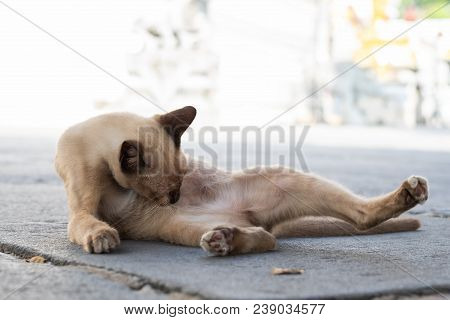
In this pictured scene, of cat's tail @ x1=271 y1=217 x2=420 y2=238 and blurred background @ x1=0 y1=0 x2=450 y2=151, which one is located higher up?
blurred background @ x1=0 y1=0 x2=450 y2=151

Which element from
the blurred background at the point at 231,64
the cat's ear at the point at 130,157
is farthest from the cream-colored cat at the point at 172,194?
the blurred background at the point at 231,64

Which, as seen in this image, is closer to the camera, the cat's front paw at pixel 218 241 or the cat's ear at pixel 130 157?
the cat's front paw at pixel 218 241

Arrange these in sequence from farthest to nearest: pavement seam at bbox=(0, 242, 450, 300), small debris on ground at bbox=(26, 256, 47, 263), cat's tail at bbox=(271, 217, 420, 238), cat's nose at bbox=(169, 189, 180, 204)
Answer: cat's tail at bbox=(271, 217, 420, 238) → cat's nose at bbox=(169, 189, 180, 204) → small debris on ground at bbox=(26, 256, 47, 263) → pavement seam at bbox=(0, 242, 450, 300)

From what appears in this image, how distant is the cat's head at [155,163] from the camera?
247cm

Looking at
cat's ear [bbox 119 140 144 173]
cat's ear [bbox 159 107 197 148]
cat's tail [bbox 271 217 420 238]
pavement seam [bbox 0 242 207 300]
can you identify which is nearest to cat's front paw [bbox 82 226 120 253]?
pavement seam [bbox 0 242 207 300]

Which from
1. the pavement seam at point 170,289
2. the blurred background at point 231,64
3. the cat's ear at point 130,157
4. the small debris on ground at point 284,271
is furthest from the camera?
the blurred background at point 231,64

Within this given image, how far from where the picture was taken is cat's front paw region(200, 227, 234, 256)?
2.22 metres

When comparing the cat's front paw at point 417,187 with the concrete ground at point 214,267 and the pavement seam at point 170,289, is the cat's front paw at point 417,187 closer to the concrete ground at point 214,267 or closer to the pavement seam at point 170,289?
the concrete ground at point 214,267

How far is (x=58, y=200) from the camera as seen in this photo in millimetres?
3715

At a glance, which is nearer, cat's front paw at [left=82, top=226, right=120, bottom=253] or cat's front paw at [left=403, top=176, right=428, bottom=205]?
cat's front paw at [left=82, top=226, right=120, bottom=253]

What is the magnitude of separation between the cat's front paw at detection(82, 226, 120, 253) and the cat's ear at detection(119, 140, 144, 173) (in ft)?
0.82

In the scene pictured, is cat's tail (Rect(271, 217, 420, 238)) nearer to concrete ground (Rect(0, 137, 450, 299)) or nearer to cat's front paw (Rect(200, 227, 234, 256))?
concrete ground (Rect(0, 137, 450, 299))
